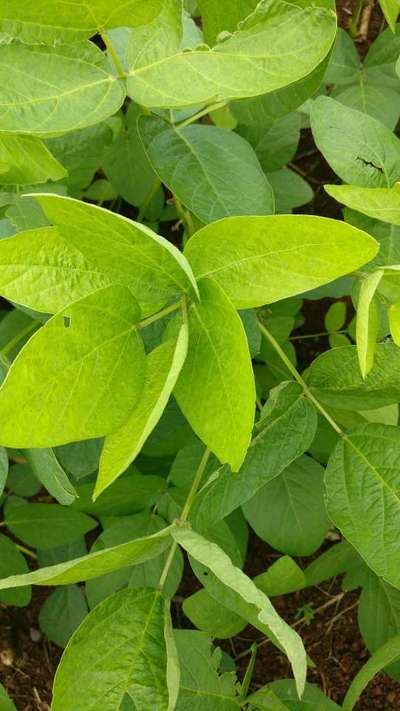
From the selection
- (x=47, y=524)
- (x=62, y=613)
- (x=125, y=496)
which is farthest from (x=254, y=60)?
(x=62, y=613)

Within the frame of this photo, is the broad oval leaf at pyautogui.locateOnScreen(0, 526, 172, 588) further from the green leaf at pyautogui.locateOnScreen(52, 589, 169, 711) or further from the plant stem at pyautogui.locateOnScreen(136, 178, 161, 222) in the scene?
the plant stem at pyautogui.locateOnScreen(136, 178, 161, 222)

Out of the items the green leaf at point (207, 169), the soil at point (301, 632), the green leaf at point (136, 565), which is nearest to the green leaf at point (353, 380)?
the green leaf at point (207, 169)

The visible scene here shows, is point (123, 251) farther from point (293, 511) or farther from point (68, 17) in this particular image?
point (293, 511)

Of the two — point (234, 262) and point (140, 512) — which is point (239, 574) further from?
point (140, 512)

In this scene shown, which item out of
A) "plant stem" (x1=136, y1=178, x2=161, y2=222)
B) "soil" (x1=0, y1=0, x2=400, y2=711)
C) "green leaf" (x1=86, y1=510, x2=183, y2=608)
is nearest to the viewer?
"green leaf" (x1=86, y1=510, x2=183, y2=608)

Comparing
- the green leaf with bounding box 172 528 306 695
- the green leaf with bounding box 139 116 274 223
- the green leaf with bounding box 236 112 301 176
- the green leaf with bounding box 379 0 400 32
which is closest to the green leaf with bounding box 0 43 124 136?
the green leaf with bounding box 139 116 274 223

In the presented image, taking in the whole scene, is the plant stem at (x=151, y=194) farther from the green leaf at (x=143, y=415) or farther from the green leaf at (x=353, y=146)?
the green leaf at (x=143, y=415)
